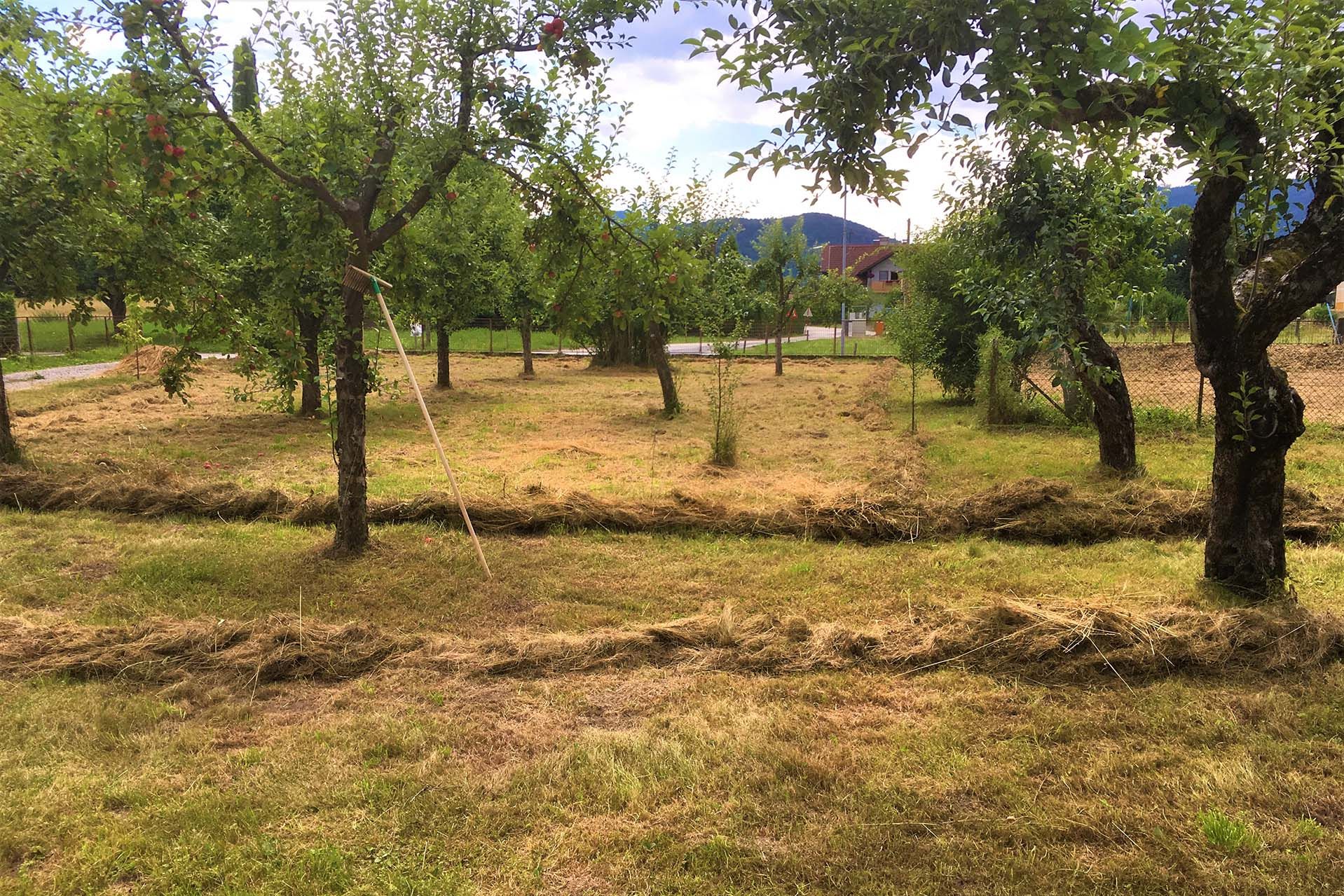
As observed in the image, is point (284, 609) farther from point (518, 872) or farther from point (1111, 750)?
point (1111, 750)

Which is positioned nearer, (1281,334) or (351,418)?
(351,418)

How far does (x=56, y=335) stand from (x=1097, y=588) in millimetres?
41376

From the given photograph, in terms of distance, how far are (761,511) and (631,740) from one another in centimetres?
387

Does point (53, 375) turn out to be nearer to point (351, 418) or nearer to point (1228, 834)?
point (351, 418)

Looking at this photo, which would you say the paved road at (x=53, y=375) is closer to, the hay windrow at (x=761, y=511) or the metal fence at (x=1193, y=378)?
the hay windrow at (x=761, y=511)

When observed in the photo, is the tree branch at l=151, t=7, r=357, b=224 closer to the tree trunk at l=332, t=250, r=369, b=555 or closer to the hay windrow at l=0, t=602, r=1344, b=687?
the tree trunk at l=332, t=250, r=369, b=555

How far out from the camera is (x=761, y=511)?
23.4 ft

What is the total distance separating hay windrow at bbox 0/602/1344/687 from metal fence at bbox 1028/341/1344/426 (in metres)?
7.63

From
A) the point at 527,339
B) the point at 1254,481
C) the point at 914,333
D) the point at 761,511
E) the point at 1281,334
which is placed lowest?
the point at 761,511

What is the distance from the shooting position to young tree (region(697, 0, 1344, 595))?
2.38 m

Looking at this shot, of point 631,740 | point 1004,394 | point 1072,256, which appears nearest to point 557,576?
point 631,740

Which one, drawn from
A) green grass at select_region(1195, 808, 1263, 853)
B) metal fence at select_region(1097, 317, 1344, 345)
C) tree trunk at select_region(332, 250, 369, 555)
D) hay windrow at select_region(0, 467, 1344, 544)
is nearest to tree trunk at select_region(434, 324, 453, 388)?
hay windrow at select_region(0, 467, 1344, 544)

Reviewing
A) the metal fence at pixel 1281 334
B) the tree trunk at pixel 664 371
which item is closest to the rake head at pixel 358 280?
the tree trunk at pixel 664 371

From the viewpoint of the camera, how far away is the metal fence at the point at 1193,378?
1278 cm
